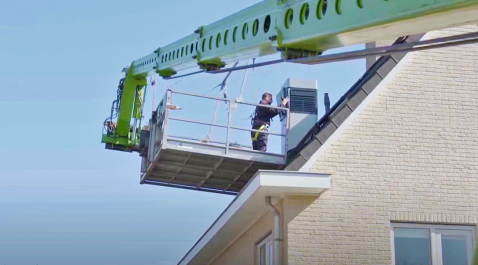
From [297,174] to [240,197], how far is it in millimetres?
1375

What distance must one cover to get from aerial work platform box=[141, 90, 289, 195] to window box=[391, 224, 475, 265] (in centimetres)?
332

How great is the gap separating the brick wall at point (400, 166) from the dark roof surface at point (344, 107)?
0.18 meters

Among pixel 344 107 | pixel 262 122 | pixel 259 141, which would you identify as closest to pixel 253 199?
pixel 344 107

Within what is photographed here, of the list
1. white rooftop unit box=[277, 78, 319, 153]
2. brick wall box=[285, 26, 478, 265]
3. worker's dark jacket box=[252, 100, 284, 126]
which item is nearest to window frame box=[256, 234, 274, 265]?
brick wall box=[285, 26, 478, 265]

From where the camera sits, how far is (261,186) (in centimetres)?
1123

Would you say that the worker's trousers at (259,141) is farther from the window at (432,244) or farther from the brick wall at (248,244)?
the window at (432,244)

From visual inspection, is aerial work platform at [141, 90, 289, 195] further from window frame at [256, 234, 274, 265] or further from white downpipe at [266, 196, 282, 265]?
white downpipe at [266, 196, 282, 265]

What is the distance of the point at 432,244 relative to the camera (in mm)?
11797

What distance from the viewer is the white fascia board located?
444 inches

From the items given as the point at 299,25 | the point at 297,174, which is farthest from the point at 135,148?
the point at 299,25

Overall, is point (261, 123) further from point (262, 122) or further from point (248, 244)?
point (248, 244)

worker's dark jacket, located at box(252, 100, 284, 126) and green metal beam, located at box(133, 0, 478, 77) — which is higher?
worker's dark jacket, located at box(252, 100, 284, 126)

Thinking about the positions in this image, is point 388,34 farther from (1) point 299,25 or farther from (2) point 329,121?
(2) point 329,121

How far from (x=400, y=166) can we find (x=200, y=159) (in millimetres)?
4177
